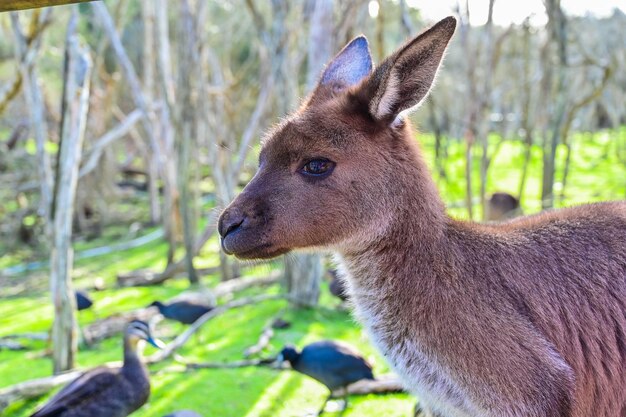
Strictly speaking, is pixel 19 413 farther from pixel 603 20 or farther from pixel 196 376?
pixel 603 20

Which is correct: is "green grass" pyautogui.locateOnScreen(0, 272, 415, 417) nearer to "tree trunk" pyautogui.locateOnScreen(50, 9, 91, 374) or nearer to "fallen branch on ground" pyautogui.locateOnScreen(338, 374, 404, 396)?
"fallen branch on ground" pyautogui.locateOnScreen(338, 374, 404, 396)

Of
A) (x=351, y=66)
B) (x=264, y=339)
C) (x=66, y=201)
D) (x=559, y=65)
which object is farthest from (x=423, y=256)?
(x=559, y=65)

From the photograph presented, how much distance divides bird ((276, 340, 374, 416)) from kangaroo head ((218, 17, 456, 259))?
1.83 m

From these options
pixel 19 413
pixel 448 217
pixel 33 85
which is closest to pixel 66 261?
pixel 19 413

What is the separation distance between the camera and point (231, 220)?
9.70 ft

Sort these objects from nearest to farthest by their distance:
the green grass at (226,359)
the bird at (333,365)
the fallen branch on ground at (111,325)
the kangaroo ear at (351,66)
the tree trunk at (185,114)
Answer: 1. the kangaroo ear at (351,66)
2. the bird at (333,365)
3. the green grass at (226,359)
4. the fallen branch on ground at (111,325)
5. the tree trunk at (185,114)

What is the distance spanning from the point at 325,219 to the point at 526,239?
0.92 metres

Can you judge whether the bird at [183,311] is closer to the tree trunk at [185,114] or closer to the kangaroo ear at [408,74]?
the tree trunk at [185,114]

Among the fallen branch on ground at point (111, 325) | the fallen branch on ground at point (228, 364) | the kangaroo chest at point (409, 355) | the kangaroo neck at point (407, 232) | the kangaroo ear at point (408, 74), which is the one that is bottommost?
the fallen branch on ground at point (228, 364)

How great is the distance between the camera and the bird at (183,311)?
6.48 metres

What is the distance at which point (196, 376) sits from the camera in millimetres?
5410

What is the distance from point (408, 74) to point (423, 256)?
79 centimetres

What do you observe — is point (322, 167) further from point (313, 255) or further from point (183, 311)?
point (183, 311)

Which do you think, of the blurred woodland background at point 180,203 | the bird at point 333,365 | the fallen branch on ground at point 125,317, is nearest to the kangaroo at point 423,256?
the blurred woodland background at point 180,203
